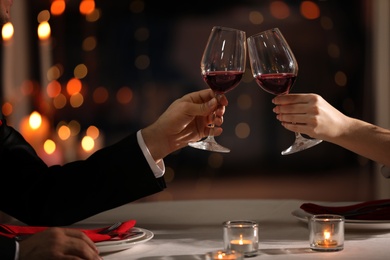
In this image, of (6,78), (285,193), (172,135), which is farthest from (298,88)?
(172,135)

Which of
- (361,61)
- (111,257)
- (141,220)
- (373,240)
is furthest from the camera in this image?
(361,61)

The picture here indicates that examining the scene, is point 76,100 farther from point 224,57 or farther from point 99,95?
point 224,57

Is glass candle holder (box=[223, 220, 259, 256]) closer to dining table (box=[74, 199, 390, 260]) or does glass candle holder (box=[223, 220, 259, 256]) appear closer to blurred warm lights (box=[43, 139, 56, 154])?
dining table (box=[74, 199, 390, 260])

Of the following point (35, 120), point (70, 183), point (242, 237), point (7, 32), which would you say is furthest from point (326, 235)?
point (7, 32)

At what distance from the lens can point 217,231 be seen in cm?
134

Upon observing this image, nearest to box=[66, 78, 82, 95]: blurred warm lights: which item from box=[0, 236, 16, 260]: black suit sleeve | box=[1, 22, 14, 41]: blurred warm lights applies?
box=[1, 22, 14, 41]: blurred warm lights

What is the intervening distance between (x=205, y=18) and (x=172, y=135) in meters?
2.13

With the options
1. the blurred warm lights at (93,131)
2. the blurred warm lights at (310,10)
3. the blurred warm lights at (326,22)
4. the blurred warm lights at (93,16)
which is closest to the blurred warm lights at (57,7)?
the blurred warm lights at (93,16)

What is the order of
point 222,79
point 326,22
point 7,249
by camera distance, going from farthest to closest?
point 326,22 → point 222,79 → point 7,249

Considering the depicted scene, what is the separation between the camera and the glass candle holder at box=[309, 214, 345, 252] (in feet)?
3.67

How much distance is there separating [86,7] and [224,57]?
95.1 inches

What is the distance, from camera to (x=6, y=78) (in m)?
3.61

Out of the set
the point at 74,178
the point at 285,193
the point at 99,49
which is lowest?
the point at 285,193

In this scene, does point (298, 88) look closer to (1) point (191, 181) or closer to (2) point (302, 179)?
(2) point (302, 179)
